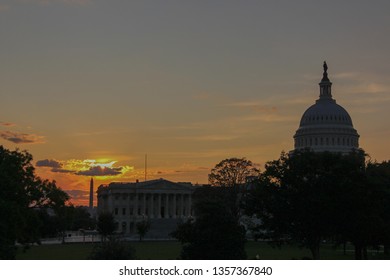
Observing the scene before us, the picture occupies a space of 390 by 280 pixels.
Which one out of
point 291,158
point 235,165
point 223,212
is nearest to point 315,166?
point 291,158

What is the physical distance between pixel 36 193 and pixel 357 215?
2086 cm

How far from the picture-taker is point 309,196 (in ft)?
149

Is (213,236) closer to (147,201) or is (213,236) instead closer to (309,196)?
(309,196)

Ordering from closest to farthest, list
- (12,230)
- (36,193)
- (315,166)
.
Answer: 1. (12,230)
2. (36,193)
3. (315,166)

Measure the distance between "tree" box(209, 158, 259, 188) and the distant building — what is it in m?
65.2

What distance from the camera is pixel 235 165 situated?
117125mm

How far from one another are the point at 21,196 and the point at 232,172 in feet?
254

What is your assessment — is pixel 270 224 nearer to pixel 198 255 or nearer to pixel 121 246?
pixel 198 255

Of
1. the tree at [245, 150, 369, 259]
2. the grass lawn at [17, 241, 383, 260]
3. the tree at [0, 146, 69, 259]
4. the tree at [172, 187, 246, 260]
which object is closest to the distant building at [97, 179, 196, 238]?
the grass lawn at [17, 241, 383, 260]

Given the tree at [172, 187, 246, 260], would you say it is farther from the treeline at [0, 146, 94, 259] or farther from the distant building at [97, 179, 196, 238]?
the distant building at [97, 179, 196, 238]

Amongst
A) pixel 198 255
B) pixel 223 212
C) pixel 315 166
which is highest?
pixel 315 166

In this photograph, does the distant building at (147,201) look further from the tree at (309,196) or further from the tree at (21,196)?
the tree at (21,196)

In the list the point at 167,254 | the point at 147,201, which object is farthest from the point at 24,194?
the point at 147,201

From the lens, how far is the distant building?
182m
